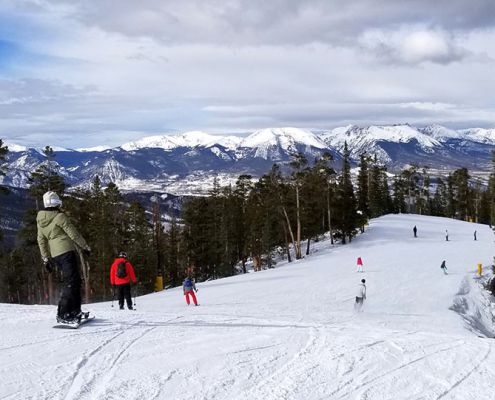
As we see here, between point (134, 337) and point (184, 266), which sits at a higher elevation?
point (134, 337)

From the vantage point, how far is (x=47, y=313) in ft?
36.7

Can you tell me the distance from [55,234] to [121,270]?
21.7 ft

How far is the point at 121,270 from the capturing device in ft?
49.0

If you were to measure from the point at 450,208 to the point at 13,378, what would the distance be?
115658 mm

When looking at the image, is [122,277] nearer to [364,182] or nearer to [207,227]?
[207,227]

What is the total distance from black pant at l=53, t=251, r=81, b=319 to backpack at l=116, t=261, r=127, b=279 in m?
5.97

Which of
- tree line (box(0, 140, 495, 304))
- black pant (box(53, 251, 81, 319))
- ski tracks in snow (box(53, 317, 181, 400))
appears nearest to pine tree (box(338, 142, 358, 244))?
tree line (box(0, 140, 495, 304))

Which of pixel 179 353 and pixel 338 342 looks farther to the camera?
pixel 338 342

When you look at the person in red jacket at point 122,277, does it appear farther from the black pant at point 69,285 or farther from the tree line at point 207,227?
the tree line at point 207,227

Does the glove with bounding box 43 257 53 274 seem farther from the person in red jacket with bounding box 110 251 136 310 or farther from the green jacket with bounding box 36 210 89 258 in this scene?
the person in red jacket with bounding box 110 251 136 310

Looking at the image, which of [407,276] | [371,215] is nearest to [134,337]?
[407,276]

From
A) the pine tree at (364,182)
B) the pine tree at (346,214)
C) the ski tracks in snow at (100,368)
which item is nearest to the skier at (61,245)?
the ski tracks in snow at (100,368)

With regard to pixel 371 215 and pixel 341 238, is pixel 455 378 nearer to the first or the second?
pixel 341 238

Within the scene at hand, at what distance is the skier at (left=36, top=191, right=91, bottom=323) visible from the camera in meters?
8.43
